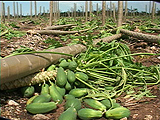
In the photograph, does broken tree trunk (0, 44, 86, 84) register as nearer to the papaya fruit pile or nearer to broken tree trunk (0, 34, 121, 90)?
broken tree trunk (0, 34, 121, 90)

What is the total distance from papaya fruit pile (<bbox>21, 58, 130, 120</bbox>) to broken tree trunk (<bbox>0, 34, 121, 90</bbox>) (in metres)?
0.08

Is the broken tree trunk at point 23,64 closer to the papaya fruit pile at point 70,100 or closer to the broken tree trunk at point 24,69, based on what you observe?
the broken tree trunk at point 24,69

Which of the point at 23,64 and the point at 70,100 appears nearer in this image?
the point at 23,64

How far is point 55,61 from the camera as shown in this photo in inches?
97.5

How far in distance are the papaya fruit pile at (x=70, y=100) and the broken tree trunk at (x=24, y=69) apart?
8 cm

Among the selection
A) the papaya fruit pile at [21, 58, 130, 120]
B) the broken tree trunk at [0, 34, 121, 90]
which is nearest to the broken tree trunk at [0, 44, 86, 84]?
the broken tree trunk at [0, 34, 121, 90]

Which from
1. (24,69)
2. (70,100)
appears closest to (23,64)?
(24,69)

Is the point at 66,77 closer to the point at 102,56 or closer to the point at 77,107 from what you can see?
the point at 77,107

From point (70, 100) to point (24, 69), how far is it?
20.3 inches

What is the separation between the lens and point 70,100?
194cm

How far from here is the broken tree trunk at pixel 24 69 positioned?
63.6 inches

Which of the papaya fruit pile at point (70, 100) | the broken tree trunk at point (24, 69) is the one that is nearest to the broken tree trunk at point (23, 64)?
the broken tree trunk at point (24, 69)

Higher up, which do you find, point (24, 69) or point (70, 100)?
point (24, 69)

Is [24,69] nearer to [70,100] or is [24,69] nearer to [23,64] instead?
[23,64]
